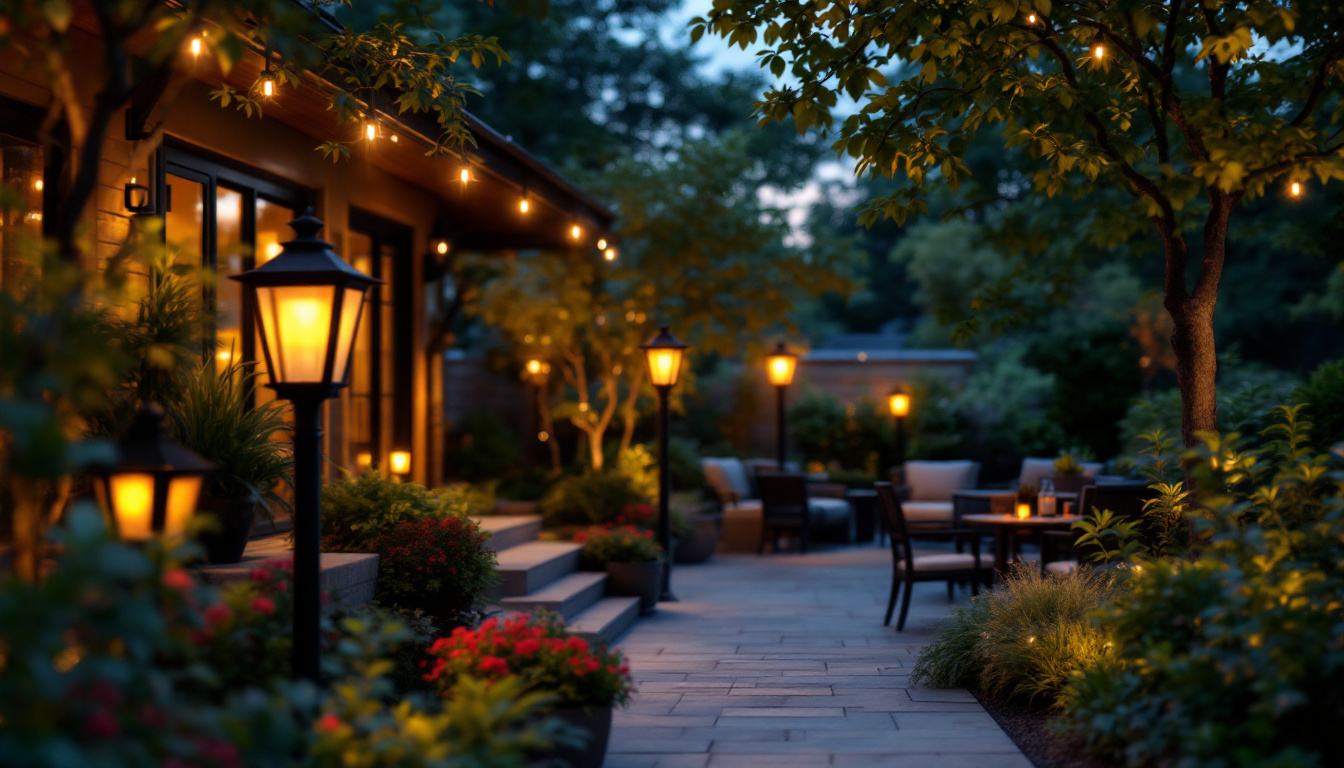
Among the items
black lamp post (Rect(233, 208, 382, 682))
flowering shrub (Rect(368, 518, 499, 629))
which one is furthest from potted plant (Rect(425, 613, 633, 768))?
flowering shrub (Rect(368, 518, 499, 629))

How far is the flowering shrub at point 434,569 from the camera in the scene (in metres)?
5.01

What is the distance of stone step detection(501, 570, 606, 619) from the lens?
6488 mm

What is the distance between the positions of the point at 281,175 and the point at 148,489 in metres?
4.14

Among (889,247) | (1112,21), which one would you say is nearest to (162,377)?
(1112,21)

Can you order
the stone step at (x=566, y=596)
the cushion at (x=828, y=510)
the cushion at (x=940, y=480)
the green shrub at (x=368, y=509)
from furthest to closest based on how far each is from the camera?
the cushion at (x=828, y=510) < the cushion at (x=940, y=480) < the stone step at (x=566, y=596) < the green shrub at (x=368, y=509)

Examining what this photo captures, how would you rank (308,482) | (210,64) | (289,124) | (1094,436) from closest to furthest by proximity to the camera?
(308,482), (210,64), (289,124), (1094,436)

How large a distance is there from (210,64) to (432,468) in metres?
4.76

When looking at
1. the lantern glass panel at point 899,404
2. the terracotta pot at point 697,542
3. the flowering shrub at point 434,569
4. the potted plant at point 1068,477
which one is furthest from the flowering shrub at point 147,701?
the lantern glass panel at point 899,404

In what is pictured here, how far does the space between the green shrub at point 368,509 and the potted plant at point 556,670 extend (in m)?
1.58

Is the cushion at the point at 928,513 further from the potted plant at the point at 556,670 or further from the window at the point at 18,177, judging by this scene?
the window at the point at 18,177

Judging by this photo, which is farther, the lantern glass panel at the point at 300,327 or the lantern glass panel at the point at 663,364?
the lantern glass panel at the point at 663,364

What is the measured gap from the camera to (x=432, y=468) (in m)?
9.27

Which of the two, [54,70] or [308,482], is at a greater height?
[54,70]

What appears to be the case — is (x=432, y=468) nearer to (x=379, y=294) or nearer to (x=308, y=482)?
(x=379, y=294)
